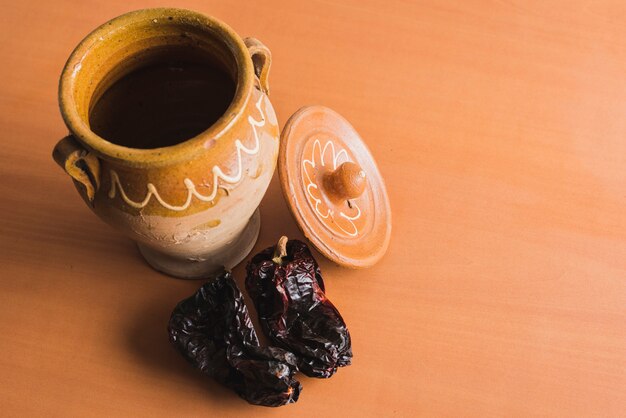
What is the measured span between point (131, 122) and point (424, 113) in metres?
0.54

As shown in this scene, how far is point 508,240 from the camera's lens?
3.69ft

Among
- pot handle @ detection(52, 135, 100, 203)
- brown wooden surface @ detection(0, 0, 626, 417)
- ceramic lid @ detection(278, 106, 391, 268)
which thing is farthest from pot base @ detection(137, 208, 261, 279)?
pot handle @ detection(52, 135, 100, 203)

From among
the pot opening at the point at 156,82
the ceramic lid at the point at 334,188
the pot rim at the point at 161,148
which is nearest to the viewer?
the pot rim at the point at 161,148

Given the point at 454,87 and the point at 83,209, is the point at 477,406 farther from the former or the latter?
the point at 83,209

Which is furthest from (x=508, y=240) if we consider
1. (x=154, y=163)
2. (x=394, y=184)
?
(x=154, y=163)

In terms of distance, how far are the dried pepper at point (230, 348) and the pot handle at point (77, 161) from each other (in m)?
0.24

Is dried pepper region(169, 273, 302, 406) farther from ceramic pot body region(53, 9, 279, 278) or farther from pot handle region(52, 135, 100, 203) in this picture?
pot handle region(52, 135, 100, 203)

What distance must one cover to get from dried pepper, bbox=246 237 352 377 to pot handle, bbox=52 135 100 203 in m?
0.28

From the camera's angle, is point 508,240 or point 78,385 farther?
point 508,240

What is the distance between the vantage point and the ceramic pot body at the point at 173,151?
31.2 inches

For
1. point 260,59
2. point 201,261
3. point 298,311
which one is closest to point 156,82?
point 260,59

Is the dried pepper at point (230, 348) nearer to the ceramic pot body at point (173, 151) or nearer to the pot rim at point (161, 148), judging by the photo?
the ceramic pot body at point (173, 151)

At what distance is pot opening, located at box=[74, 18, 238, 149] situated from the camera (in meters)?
0.87

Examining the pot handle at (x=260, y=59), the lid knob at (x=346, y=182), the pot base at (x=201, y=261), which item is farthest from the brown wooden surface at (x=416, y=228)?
the pot handle at (x=260, y=59)
